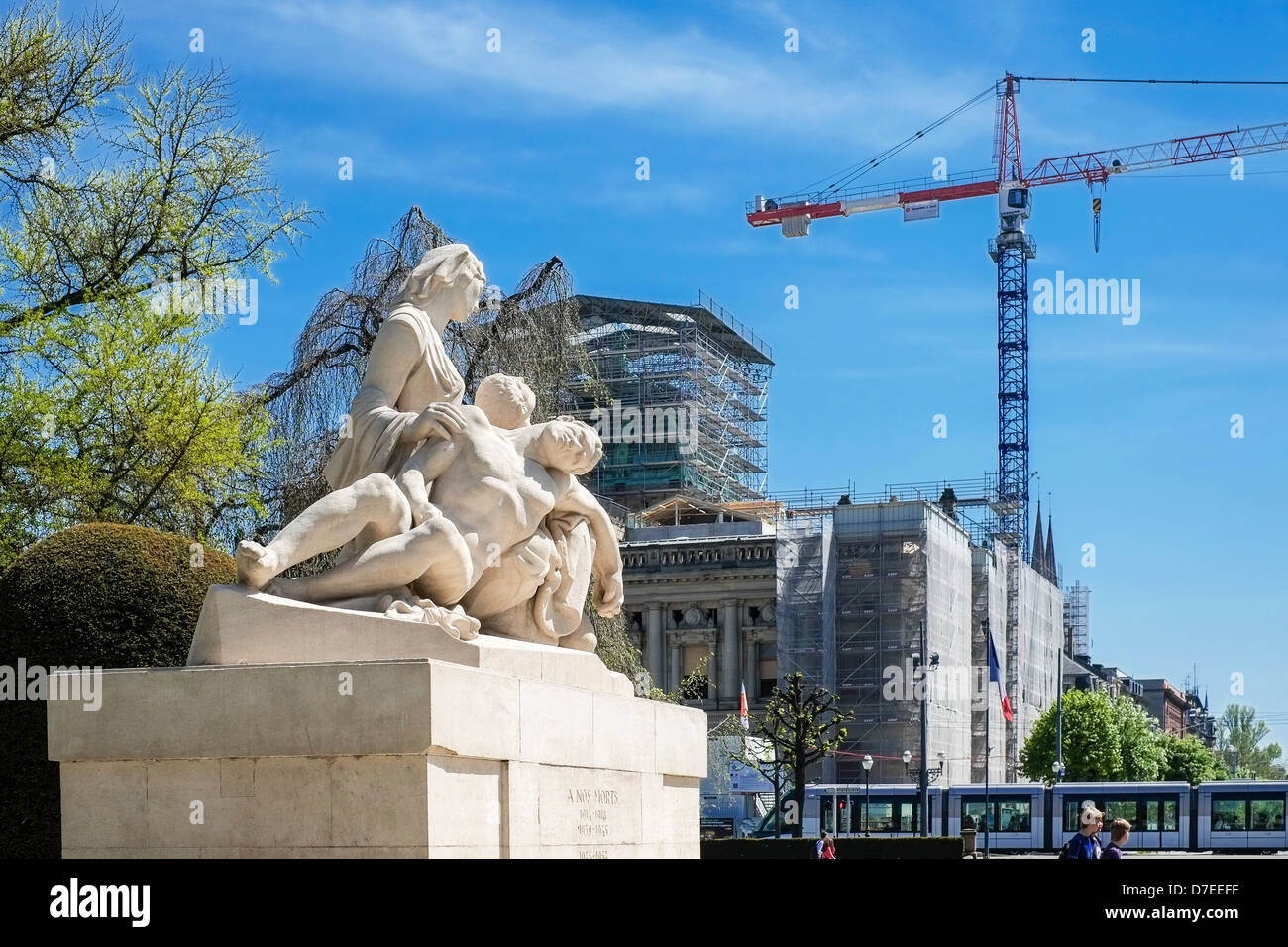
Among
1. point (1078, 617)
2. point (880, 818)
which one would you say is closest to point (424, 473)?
point (880, 818)

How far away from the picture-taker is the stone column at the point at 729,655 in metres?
90.4

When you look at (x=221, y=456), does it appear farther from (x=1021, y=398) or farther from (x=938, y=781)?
(x=1021, y=398)

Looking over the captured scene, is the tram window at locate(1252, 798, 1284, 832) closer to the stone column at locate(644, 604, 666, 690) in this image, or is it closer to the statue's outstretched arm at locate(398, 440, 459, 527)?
the statue's outstretched arm at locate(398, 440, 459, 527)

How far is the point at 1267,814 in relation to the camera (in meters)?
48.9

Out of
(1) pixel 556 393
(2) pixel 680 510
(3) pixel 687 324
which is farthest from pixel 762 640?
(1) pixel 556 393

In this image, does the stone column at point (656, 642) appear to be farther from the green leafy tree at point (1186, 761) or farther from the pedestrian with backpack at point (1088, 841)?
the pedestrian with backpack at point (1088, 841)

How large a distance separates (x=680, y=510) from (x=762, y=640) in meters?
10.3

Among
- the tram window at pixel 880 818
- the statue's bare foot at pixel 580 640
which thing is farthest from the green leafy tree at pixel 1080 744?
the statue's bare foot at pixel 580 640

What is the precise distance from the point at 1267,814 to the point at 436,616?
43.2 m

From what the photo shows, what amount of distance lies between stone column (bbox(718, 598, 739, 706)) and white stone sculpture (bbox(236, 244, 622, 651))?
7704cm

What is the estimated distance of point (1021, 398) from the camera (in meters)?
117

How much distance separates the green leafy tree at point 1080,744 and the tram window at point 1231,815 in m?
25.7

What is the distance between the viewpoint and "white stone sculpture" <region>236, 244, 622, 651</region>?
36.7ft
